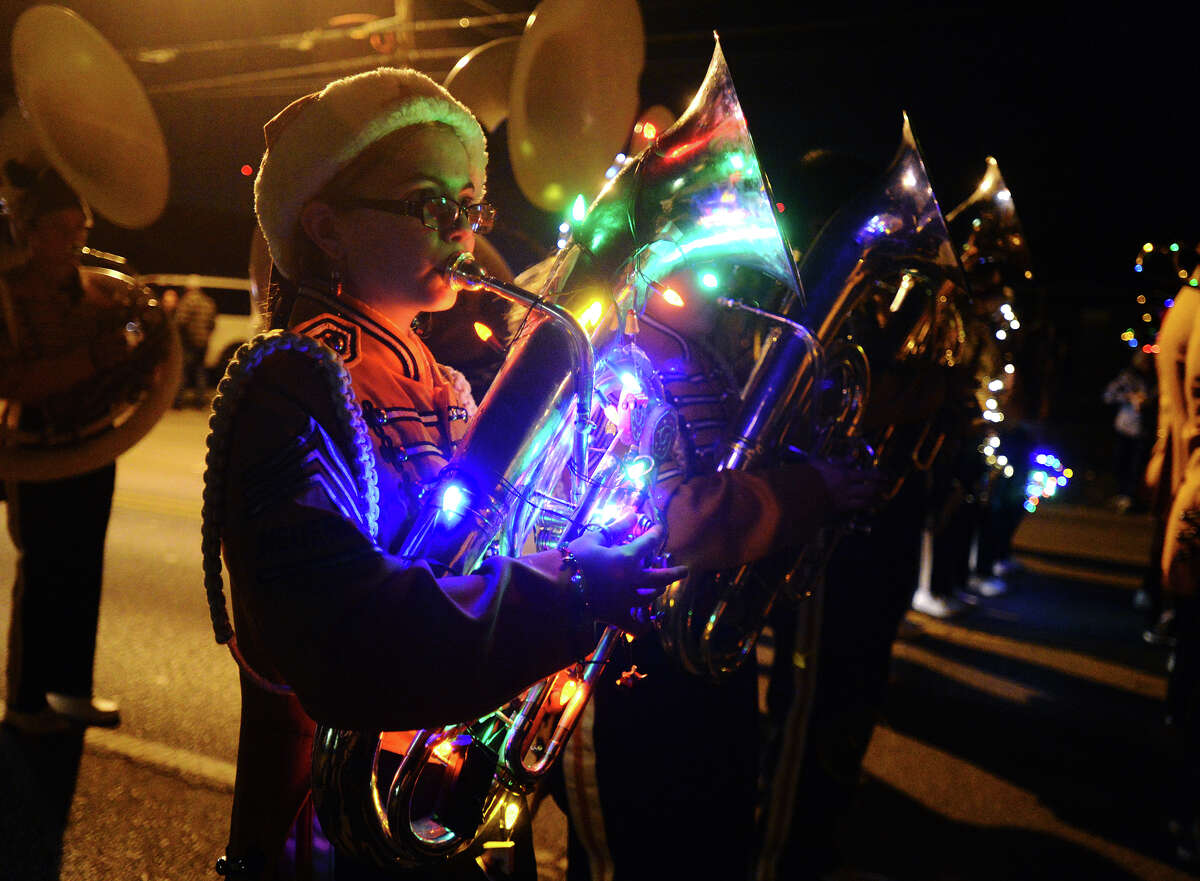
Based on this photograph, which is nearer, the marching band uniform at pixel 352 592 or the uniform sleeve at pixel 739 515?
the marching band uniform at pixel 352 592

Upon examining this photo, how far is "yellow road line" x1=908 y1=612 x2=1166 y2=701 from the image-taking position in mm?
4965

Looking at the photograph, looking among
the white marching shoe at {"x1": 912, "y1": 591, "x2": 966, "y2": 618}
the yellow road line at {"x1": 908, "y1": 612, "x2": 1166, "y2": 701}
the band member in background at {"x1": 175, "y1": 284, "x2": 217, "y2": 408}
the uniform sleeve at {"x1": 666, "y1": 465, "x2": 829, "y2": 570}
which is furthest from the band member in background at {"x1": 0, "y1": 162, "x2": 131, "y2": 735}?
the band member in background at {"x1": 175, "y1": 284, "x2": 217, "y2": 408}

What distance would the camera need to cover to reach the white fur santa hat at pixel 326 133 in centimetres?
132

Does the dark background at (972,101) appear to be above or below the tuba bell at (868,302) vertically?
above

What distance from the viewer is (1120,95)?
1317 cm

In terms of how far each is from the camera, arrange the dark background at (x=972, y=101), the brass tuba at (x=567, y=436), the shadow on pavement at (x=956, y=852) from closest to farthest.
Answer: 1. the brass tuba at (x=567, y=436)
2. the shadow on pavement at (x=956, y=852)
3. the dark background at (x=972, y=101)

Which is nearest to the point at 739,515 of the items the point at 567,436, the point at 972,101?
the point at 567,436

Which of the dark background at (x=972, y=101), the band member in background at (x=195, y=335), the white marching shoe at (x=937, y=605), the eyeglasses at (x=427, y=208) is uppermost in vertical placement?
the dark background at (x=972, y=101)

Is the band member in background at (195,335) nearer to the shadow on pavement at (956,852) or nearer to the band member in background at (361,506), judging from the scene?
the shadow on pavement at (956,852)

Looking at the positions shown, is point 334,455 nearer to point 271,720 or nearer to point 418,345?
point 418,345

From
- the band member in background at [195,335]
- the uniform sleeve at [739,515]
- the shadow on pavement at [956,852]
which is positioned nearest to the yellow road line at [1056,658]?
the shadow on pavement at [956,852]

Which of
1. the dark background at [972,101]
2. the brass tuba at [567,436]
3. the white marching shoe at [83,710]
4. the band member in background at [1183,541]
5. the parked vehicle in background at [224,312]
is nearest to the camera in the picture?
the brass tuba at [567,436]

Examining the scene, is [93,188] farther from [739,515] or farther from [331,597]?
[331,597]

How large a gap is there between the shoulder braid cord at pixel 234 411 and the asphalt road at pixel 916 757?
2293 millimetres
